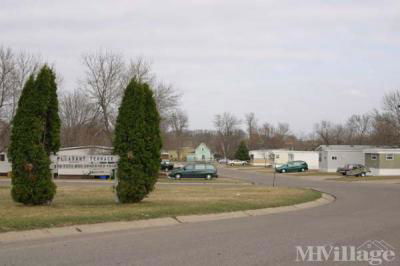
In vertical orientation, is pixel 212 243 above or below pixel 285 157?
below

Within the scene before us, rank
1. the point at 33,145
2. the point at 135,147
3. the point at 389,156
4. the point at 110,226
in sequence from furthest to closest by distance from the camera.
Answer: the point at 389,156 < the point at 135,147 < the point at 33,145 < the point at 110,226

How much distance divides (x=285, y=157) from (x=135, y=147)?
7010 centimetres

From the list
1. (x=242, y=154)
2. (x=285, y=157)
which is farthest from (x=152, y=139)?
(x=242, y=154)

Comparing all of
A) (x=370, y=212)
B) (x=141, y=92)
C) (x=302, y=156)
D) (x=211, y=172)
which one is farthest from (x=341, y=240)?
(x=302, y=156)

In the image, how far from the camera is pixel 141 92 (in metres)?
14.7

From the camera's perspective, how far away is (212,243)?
30.1ft

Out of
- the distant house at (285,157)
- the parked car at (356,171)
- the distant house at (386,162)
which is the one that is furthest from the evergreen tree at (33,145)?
the distant house at (285,157)

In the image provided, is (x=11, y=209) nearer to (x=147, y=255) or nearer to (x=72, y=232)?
(x=72, y=232)

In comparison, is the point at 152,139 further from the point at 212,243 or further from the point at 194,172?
the point at 194,172

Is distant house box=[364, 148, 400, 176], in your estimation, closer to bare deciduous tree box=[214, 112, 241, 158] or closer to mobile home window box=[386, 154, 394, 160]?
mobile home window box=[386, 154, 394, 160]

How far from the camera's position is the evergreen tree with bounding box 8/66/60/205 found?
44.0 feet

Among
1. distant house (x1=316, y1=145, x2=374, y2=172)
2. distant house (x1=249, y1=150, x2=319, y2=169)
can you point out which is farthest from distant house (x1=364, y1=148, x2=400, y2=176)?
distant house (x1=249, y1=150, x2=319, y2=169)

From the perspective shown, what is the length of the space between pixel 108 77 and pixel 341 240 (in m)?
39.7

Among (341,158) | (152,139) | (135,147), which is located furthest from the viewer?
(341,158)
